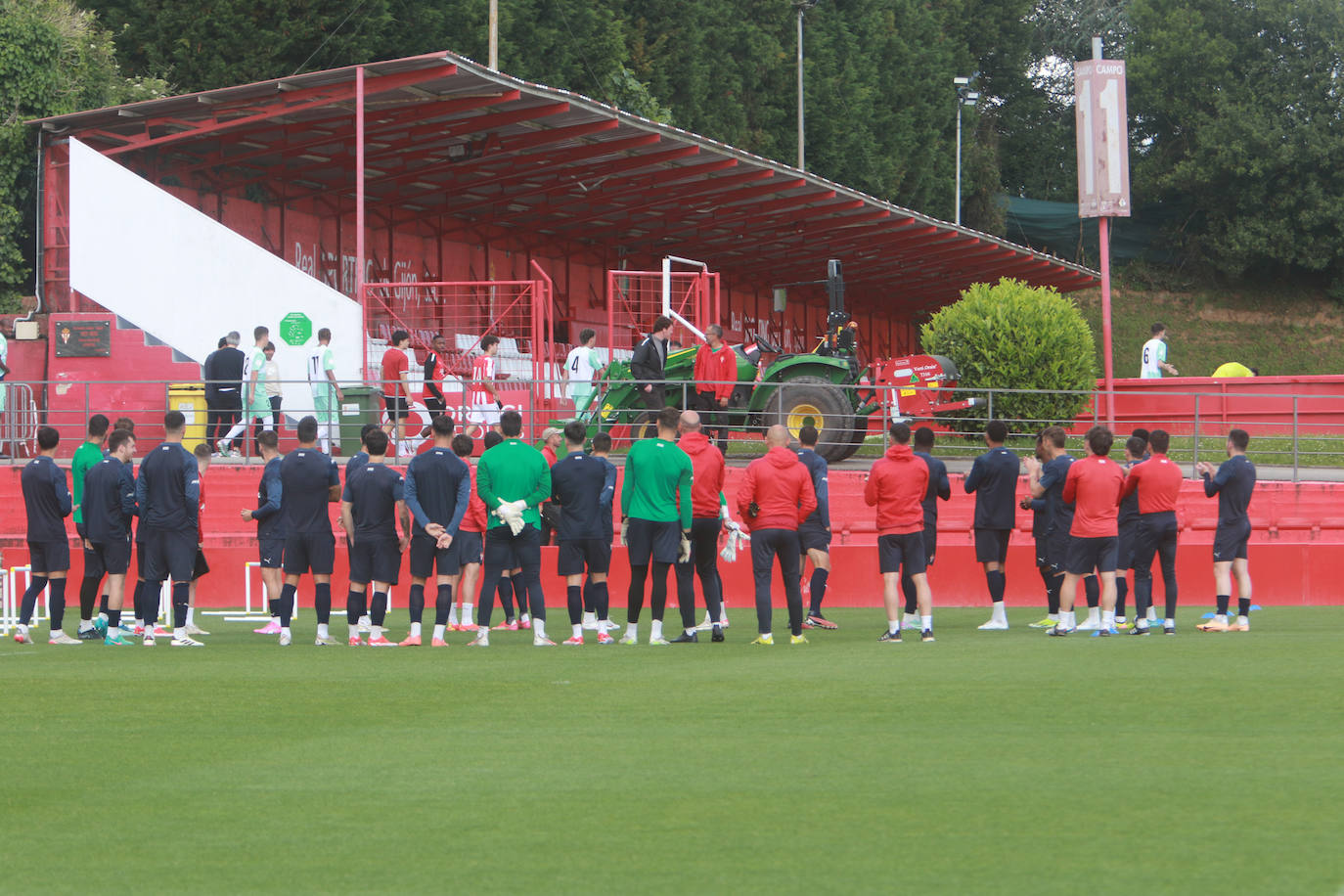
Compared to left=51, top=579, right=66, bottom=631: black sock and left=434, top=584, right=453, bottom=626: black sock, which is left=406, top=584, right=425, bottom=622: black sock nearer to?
left=434, top=584, right=453, bottom=626: black sock

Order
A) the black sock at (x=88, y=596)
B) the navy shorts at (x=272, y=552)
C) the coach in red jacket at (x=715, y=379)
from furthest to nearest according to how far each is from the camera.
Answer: the coach in red jacket at (x=715, y=379)
the black sock at (x=88, y=596)
the navy shorts at (x=272, y=552)

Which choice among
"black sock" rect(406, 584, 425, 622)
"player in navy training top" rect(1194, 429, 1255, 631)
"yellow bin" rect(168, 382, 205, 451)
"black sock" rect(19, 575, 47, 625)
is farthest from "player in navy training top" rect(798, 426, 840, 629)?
"yellow bin" rect(168, 382, 205, 451)

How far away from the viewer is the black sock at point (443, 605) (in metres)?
12.4

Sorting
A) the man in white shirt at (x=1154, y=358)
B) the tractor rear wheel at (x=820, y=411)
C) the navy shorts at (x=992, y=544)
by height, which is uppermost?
the man in white shirt at (x=1154, y=358)

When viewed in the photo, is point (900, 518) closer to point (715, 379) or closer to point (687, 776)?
point (687, 776)

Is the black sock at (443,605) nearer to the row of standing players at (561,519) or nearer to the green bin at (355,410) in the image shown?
the row of standing players at (561,519)

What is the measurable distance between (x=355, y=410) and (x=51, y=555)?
24.8 ft

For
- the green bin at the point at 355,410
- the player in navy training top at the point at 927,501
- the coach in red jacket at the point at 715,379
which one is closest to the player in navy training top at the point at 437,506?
the player in navy training top at the point at 927,501

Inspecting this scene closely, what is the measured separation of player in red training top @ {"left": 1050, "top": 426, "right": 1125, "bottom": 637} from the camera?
12625 mm

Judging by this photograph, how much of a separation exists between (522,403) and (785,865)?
15.4 m

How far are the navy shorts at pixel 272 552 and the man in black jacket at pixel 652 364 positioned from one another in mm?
6355

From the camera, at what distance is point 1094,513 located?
12625 mm

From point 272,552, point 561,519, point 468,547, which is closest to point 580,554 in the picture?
point 561,519

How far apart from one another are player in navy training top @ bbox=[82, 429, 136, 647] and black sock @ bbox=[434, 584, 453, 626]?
2.64 meters
